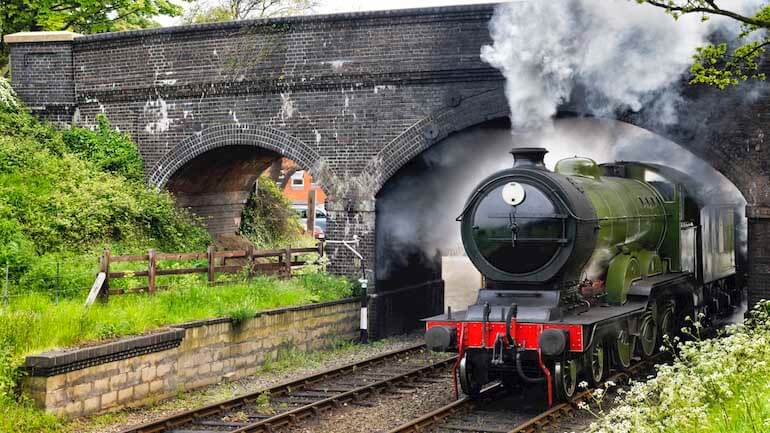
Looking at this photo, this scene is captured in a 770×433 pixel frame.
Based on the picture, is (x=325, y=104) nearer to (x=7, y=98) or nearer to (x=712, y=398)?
(x=7, y=98)

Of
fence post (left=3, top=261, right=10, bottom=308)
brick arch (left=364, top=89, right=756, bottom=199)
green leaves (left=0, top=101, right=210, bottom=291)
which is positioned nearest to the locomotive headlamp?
brick arch (left=364, top=89, right=756, bottom=199)

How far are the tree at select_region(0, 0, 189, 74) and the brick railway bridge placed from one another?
4.22 metres

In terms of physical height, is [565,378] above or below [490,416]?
above

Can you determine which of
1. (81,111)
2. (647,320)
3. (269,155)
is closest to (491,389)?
(647,320)

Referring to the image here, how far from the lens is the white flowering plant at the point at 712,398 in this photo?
628 cm

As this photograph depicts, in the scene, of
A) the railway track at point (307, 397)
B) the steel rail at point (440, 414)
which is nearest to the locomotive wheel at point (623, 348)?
the steel rail at point (440, 414)

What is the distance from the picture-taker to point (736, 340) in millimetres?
7395

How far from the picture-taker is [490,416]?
1050 centimetres

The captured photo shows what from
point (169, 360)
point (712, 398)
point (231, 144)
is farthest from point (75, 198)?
point (712, 398)

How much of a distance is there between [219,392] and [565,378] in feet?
15.1

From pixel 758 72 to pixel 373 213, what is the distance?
683 centimetres

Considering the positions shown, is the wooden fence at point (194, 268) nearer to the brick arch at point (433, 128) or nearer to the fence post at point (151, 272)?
the fence post at point (151, 272)

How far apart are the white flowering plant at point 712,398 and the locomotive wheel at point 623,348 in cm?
358

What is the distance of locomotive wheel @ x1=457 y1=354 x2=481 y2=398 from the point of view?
34.7ft
